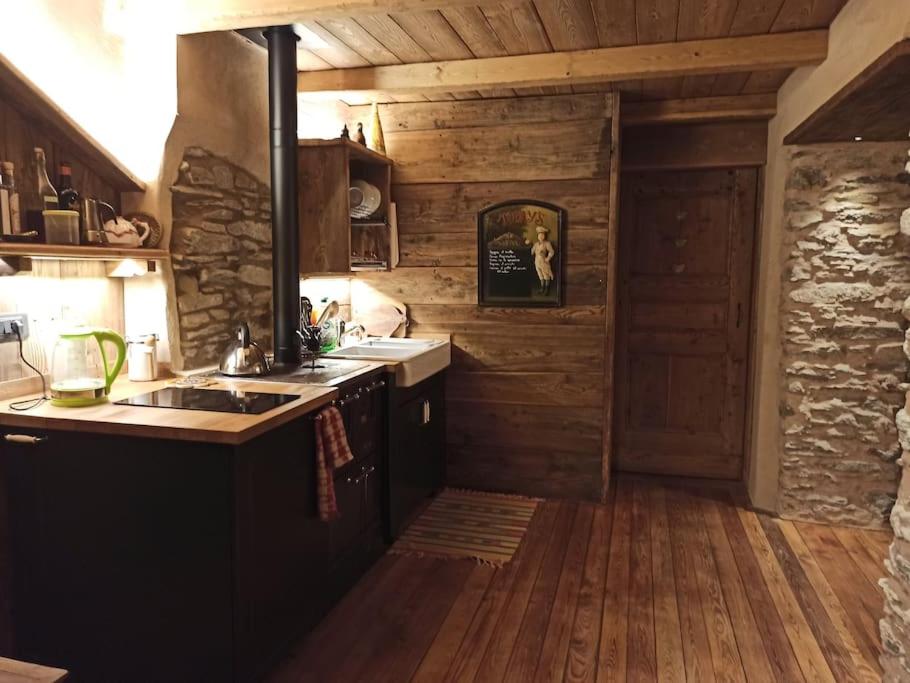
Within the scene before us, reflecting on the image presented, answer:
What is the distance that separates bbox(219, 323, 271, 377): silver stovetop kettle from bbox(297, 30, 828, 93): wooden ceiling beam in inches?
57.5

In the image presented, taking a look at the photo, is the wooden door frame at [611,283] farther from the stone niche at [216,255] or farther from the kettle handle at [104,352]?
the kettle handle at [104,352]

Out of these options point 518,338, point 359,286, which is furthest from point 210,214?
point 518,338

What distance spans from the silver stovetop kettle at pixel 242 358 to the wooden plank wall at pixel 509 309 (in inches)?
53.7

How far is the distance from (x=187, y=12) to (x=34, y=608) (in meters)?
2.17

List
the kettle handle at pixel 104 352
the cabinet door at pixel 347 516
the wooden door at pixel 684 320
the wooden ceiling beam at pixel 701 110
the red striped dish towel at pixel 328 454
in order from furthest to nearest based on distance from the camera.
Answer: the wooden door at pixel 684 320
the wooden ceiling beam at pixel 701 110
the cabinet door at pixel 347 516
the red striped dish towel at pixel 328 454
the kettle handle at pixel 104 352

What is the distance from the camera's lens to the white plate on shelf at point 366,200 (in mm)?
3797

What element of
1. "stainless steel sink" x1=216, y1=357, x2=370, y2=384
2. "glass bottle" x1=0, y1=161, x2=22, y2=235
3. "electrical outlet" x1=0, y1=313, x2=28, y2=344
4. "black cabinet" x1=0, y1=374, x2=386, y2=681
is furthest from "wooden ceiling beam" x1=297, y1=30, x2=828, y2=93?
"black cabinet" x1=0, y1=374, x2=386, y2=681

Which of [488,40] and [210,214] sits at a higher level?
[488,40]

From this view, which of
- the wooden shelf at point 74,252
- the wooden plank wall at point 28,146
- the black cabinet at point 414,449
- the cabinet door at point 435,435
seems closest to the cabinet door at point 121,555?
the wooden shelf at point 74,252

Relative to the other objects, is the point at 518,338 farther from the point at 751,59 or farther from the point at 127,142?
the point at 127,142

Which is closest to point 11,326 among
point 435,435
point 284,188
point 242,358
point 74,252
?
point 74,252

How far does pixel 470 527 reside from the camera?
3568mm

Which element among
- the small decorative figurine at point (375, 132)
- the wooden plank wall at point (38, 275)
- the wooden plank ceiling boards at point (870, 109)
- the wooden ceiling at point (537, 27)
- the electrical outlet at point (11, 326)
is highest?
the wooden ceiling at point (537, 27)

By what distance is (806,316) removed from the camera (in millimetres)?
3605
